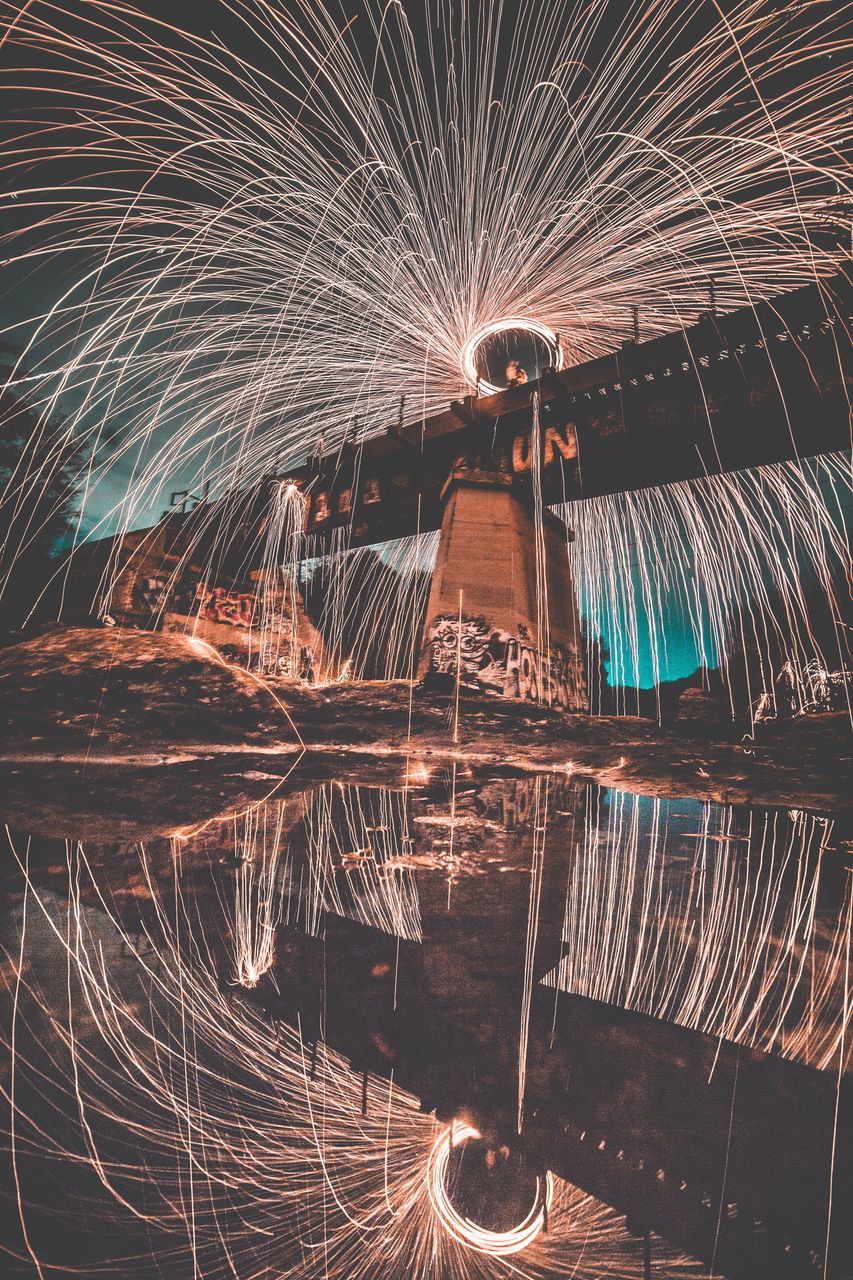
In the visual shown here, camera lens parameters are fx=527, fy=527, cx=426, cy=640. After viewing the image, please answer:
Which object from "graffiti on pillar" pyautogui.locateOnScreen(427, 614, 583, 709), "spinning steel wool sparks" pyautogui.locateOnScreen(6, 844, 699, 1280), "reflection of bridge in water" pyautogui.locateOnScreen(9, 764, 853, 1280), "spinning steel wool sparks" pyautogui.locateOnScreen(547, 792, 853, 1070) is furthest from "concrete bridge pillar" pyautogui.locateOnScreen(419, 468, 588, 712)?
"spinning steel wool sparks" pyautogui.locateOnScreen(6, 844, 699, 1280)

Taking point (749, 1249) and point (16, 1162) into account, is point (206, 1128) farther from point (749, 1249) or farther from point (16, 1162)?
point (749, 1249)

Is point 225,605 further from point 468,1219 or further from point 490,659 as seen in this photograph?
point 468,1219

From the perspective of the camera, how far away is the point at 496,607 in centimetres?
745

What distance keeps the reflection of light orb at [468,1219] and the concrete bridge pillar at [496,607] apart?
20.0 ft

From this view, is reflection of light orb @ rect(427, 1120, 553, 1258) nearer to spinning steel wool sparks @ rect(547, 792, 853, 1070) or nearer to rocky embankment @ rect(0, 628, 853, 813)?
spinning steel wool sparks @ rect(547, 792, 853, 1070)

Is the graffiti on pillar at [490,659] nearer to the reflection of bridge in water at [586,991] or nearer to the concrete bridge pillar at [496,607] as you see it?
the concrete bridge pillar at [496,607]

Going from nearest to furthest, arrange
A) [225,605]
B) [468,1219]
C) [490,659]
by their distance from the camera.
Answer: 1. [468,1219]
2. [490,659]
3. [225,605]

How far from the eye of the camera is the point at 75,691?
4.86m

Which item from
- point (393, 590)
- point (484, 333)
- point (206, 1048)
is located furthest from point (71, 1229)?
point (393, 590)

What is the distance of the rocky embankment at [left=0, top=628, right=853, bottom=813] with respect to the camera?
455 centimetres

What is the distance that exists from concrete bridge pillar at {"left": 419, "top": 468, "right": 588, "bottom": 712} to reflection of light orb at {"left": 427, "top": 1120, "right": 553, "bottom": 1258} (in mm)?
6099

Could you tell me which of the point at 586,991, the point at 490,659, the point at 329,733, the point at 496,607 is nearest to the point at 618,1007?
the point at 586,991

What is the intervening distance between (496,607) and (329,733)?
301 centimetres

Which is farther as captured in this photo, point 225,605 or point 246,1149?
point 225,605
